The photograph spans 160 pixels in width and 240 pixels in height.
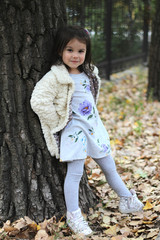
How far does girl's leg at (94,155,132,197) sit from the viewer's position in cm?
255

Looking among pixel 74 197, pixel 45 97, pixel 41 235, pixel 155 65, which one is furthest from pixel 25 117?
pixel 155 65

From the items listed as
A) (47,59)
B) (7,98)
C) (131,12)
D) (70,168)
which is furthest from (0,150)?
(131,12)

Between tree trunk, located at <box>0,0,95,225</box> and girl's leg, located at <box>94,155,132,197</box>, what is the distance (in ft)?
1.11

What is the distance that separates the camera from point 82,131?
2.34 metres

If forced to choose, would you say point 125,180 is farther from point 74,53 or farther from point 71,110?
point 74,53

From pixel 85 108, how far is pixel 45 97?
36cm

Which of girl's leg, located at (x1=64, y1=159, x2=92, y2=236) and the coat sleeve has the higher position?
the coat sleeve

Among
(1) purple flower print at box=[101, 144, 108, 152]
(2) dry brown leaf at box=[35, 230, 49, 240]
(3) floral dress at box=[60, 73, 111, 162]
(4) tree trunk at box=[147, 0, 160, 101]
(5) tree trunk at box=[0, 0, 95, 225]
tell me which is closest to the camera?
(5) tree trunk at box=[0, 0, 95, 225]

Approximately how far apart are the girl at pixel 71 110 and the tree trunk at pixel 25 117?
9 centimetres

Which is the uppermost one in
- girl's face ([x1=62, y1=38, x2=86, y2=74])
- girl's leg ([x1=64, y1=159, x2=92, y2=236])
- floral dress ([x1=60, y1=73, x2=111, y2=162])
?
girl's face ([x1=62, y1=38, x2=86, y2=74])

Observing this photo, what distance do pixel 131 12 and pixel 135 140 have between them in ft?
17.1

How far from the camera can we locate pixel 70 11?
13.7 feet

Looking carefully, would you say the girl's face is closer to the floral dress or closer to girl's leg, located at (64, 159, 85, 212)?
the floral dress

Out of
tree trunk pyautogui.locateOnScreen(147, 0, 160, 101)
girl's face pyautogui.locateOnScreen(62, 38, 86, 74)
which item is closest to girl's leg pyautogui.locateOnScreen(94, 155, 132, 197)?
girl's face pyautogui.locateOnScreen(62, 38, 86, 74)
